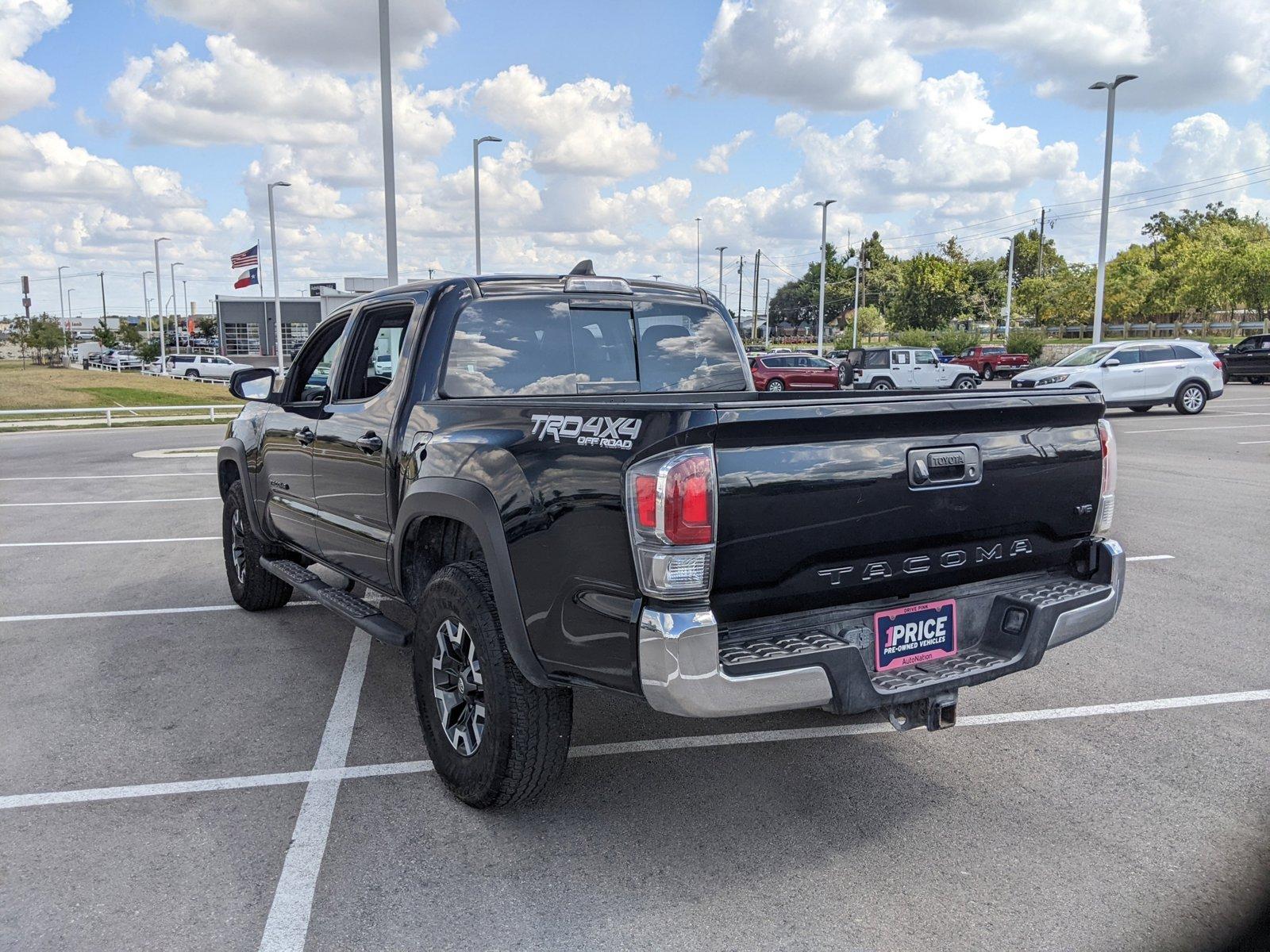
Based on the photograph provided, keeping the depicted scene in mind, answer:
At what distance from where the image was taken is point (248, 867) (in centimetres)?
340

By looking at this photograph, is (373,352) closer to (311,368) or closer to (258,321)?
(311,368)

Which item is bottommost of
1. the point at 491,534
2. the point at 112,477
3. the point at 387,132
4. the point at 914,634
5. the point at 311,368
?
the point at 112,477

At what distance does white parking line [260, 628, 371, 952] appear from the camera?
9.95 ft

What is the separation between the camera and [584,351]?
4.68 meters

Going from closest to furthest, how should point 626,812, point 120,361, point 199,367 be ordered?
point 626,812, point 199,367, point 120,361

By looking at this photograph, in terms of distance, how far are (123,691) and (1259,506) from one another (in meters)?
10.6

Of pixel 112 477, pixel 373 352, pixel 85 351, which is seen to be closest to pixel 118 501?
pixel 112 477

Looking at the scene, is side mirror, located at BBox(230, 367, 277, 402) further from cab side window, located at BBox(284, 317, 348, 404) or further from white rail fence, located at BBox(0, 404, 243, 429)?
white rail fence, located at BBox(0, 404, 243, 429)

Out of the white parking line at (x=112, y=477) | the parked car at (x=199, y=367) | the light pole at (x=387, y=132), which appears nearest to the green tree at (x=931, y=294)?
the parked car at (x=199, y=367)

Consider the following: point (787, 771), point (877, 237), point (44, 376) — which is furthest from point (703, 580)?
point (877, 237)

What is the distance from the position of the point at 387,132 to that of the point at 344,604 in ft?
43.3

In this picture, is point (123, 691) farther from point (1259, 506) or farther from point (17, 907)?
point (1259, 506)

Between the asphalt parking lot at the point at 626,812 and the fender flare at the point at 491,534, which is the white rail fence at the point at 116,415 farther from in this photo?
the fender flare at the point at 491,534

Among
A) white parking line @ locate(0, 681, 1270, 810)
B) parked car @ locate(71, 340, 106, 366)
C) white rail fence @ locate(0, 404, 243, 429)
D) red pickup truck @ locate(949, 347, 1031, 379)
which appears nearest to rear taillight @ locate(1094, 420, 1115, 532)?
white parking line @ locate(0, 681, 1270, 810)
